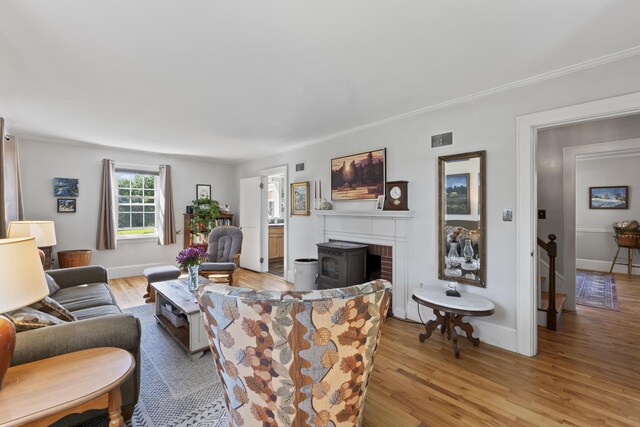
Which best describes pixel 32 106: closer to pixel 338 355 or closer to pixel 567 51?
pixel 338 355

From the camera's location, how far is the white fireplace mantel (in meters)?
3.36

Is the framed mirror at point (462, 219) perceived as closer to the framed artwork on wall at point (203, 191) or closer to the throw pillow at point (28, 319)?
the throw pillow at point (28, 319)

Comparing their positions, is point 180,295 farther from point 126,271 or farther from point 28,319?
point 126,271

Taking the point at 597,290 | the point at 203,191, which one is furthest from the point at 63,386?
the point at 597,290

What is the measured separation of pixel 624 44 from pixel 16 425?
377cm

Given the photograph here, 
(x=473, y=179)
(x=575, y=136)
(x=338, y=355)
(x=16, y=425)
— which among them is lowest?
(x=16, y=425)

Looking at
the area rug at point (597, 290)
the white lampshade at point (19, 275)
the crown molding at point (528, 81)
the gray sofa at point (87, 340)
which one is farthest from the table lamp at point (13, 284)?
the area rug at point (597, 290)

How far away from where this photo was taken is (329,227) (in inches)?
170

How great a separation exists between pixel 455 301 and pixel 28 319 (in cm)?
297

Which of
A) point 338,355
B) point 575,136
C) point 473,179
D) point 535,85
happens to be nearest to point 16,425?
point 338,355

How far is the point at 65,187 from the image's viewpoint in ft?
15.9

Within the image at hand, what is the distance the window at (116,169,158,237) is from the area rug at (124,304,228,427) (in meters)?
3.61

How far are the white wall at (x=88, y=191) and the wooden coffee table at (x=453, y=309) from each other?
521cm

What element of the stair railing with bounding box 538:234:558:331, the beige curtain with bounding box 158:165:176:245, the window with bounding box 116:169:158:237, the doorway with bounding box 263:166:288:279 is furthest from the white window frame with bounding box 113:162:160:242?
the stair railing with bounding box 538:234:558:331
